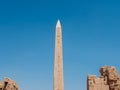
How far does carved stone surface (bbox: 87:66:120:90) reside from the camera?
66.7 feet

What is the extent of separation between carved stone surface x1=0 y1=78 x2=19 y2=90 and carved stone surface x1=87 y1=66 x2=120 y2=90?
215 inches

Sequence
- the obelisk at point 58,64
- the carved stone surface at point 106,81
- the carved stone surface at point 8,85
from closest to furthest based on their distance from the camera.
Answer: the carved stone surface at point 8,85
the carved stone surface at point 106,81
the obelisk at point 58,64

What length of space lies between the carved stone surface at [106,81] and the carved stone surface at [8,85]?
5.46 m

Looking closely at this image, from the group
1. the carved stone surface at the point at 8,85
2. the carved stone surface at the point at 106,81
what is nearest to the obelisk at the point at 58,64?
the carved stone surface at the point at 106,81

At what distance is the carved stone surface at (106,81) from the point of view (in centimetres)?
2034

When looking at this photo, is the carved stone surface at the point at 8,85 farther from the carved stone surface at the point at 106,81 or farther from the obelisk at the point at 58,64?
the obelisk at the point at 58,64

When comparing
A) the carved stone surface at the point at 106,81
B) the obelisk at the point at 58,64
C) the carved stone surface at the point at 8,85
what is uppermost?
the obelisk at the point at 58,64

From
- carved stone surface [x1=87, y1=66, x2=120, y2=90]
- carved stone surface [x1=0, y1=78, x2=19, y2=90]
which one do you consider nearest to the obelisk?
carved stone surface [x1=87, y1=66, x2=120, y2=90]

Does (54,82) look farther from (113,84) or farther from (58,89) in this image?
(113,84)

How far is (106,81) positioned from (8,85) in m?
6.97

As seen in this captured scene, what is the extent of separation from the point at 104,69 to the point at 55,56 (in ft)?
14.1

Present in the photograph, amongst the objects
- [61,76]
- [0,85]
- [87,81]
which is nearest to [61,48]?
[61,76]

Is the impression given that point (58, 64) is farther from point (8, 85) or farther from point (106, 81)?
point (8, 85)

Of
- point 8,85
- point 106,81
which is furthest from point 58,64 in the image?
point 8,85
